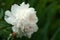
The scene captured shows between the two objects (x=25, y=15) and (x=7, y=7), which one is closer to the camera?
(x=25, y=15)

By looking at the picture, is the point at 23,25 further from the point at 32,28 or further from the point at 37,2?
the point at 37,2

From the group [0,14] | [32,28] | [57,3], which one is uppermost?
[57,3]

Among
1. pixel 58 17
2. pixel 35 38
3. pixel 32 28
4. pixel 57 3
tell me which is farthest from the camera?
pixel 58 17

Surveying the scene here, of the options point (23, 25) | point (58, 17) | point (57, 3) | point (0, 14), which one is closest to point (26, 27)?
point (23, 25)

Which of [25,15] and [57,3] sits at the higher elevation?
[57,3]

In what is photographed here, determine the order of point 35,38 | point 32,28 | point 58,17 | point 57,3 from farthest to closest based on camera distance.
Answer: point 58,17 → point 57,3 → point 35,38 → point 32,28

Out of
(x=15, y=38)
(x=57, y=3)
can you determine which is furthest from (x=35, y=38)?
(x=57, y=3)
